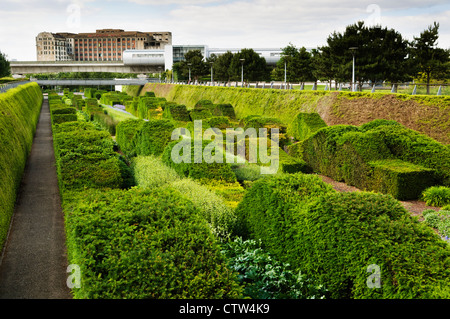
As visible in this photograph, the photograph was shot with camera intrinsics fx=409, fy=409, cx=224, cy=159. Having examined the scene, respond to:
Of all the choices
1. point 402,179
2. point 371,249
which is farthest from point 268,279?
point 402,179

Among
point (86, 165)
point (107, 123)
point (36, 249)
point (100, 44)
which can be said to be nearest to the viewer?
point (36, 249)

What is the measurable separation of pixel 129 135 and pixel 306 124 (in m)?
9.30

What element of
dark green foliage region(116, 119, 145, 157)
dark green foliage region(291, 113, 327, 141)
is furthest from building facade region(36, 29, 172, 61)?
dark green foliage region(116, 119, 145, 157)

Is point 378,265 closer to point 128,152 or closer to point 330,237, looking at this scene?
point 330,237

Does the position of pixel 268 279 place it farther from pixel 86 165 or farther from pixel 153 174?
pixel 153 174

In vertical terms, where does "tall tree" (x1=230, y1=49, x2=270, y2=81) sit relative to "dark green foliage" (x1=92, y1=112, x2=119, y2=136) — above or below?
above

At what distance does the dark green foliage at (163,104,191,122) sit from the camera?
32.1 metres

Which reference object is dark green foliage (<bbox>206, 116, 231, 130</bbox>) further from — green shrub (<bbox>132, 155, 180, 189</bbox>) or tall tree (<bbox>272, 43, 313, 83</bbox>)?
tall tree (<bbox>272, 43, 313, 83</bbox>)

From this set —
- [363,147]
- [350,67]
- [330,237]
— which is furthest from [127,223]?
[350,67]

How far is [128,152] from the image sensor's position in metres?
19.1

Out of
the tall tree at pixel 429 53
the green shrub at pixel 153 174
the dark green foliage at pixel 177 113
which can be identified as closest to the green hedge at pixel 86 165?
the green shrub at pixel 153 174

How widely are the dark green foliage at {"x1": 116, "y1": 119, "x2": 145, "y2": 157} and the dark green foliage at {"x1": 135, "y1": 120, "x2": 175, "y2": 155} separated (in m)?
1.70

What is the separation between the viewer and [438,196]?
43.7 ft

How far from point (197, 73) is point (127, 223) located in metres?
83.9
